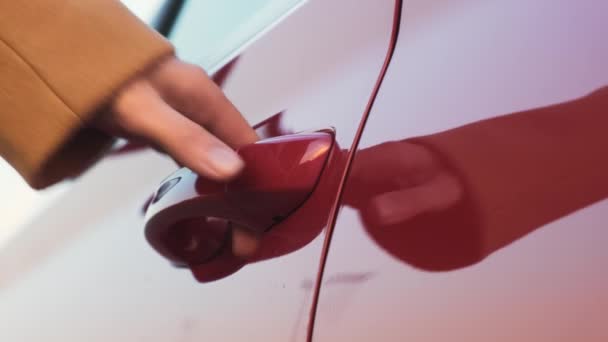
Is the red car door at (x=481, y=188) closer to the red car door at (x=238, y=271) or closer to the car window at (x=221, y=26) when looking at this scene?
the red car door at (x=238, y=271)

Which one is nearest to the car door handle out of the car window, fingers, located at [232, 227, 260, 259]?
fingers, located at [232, 227, 260, 259]

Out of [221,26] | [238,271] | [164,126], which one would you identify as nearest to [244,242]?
[238,271]

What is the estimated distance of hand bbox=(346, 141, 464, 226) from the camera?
373 millimetres

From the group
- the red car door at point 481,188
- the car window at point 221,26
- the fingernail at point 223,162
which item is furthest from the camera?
the car window at point 221,26

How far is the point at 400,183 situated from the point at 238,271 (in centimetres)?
18

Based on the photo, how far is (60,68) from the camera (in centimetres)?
44

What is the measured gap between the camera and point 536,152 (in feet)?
Answer: 1.11

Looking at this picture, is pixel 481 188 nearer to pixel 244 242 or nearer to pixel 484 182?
pixel 484 182

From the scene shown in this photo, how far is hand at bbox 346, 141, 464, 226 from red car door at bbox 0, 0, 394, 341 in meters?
0.03

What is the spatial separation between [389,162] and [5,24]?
298mm

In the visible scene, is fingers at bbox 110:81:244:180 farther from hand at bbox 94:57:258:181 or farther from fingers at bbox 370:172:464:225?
fingers at bbox 370:172:464:225

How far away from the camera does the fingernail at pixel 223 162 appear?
427mm

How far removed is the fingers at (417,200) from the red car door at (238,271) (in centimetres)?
5

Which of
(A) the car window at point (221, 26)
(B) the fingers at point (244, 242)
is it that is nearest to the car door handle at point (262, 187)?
(B) the fingers at point (244, 242)
